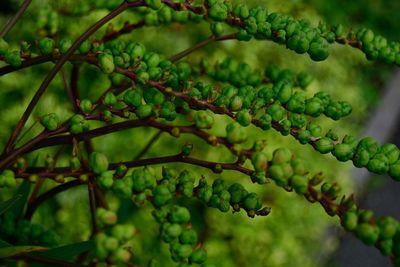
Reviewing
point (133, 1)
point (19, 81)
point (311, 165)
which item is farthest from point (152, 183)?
point (311, 165)

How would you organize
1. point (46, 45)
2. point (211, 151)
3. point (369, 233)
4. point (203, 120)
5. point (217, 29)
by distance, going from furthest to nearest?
1. point (211, 151)
2. point (217, 29)
3. point (46, 45)
4. point (203, 120)
5. point (369, 233)

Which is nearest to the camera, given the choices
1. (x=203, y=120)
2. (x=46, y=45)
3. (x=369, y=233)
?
(x=369, y=233)

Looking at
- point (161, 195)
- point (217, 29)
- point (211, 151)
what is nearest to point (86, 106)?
point (161, 195)

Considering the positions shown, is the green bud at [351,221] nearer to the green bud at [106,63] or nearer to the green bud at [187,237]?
the green bud at [187,237]

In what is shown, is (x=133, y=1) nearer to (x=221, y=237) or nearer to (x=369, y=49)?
(x=369, y=49)

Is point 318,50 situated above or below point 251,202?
above

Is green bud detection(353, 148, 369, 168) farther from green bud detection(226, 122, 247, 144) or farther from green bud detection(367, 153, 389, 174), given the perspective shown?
green bud detection(226, 122, 247, 144)

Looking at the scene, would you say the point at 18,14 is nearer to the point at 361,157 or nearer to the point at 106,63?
the point at 106,63

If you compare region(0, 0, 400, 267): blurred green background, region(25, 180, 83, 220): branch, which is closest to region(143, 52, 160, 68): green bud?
region(25, 180, 83, 220): branch
